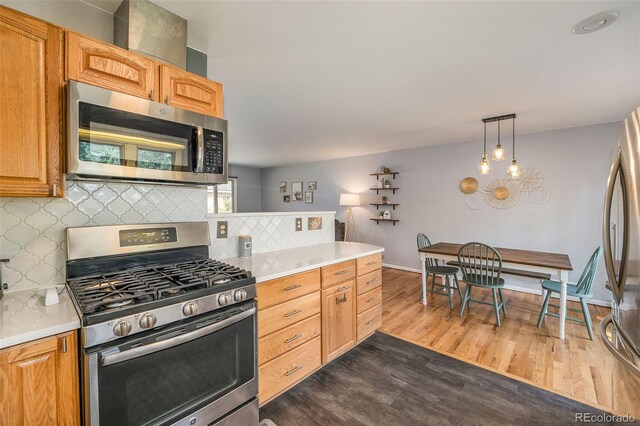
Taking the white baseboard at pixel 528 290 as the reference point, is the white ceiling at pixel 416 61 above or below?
above

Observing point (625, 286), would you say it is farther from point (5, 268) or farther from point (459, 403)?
point (5, 268)

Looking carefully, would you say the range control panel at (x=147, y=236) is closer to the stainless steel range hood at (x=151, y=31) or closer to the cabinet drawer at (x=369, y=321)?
the stainless steel range hood at (x=151, y=31)

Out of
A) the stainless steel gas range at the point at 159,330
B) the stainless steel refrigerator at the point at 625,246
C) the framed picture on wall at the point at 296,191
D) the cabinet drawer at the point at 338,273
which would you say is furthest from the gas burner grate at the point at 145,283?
the framed picture on wall at the point at 296,191

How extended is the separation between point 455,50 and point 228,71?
1757 mm

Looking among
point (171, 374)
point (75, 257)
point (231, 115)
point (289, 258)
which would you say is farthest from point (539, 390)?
point (231, 115)

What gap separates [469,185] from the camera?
185 inches

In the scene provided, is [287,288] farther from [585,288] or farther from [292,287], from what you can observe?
[585,288]

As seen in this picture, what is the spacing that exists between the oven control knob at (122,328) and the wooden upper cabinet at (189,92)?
1165 mm

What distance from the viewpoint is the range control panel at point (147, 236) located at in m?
1.60

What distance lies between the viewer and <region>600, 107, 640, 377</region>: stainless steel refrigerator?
3.28 ft

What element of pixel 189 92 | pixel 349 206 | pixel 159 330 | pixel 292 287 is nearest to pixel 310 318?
pixel 292 287

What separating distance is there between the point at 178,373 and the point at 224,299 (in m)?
0.35

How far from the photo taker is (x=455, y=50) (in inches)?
78.5

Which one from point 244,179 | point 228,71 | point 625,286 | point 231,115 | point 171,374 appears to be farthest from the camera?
point 244,179
